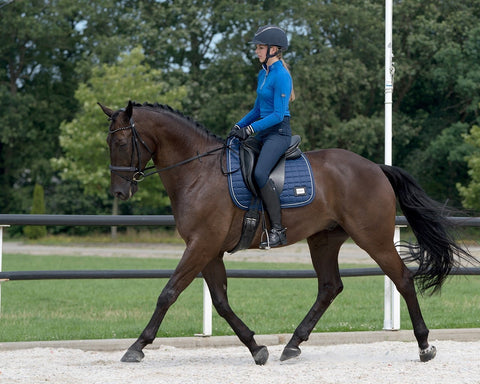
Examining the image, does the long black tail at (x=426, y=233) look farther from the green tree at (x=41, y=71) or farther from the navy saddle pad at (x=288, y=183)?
the green tree at (x=41, y=71)

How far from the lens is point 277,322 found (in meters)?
10.1

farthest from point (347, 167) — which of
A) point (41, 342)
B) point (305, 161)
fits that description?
point (41, 342)

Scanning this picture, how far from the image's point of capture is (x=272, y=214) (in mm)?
6770

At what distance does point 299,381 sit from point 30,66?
4091 cm

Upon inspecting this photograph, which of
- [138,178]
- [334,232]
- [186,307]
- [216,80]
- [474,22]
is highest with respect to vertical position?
[474,22]

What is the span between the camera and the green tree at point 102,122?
35.8 meters

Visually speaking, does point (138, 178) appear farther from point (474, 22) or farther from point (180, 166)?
point (474, 22)

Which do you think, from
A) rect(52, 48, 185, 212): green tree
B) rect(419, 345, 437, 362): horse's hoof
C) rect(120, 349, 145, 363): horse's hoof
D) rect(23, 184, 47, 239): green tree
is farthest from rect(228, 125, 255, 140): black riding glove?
rect(23, 184, 47, 239): green tree

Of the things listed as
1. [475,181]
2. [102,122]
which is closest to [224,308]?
[475,181]

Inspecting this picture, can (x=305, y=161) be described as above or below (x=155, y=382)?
above

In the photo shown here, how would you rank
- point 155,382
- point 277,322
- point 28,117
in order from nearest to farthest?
point 155,382, point 277,322, point 28,117

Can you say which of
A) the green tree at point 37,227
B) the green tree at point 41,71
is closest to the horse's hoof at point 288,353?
the green tree at point 37,227

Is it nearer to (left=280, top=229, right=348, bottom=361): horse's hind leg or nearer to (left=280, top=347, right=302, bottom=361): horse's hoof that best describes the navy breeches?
(left=280, top=229, right=348, bottom=361): horse's hind leg

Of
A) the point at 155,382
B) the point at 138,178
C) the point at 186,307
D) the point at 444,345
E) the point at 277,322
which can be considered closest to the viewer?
the point at 155,382
